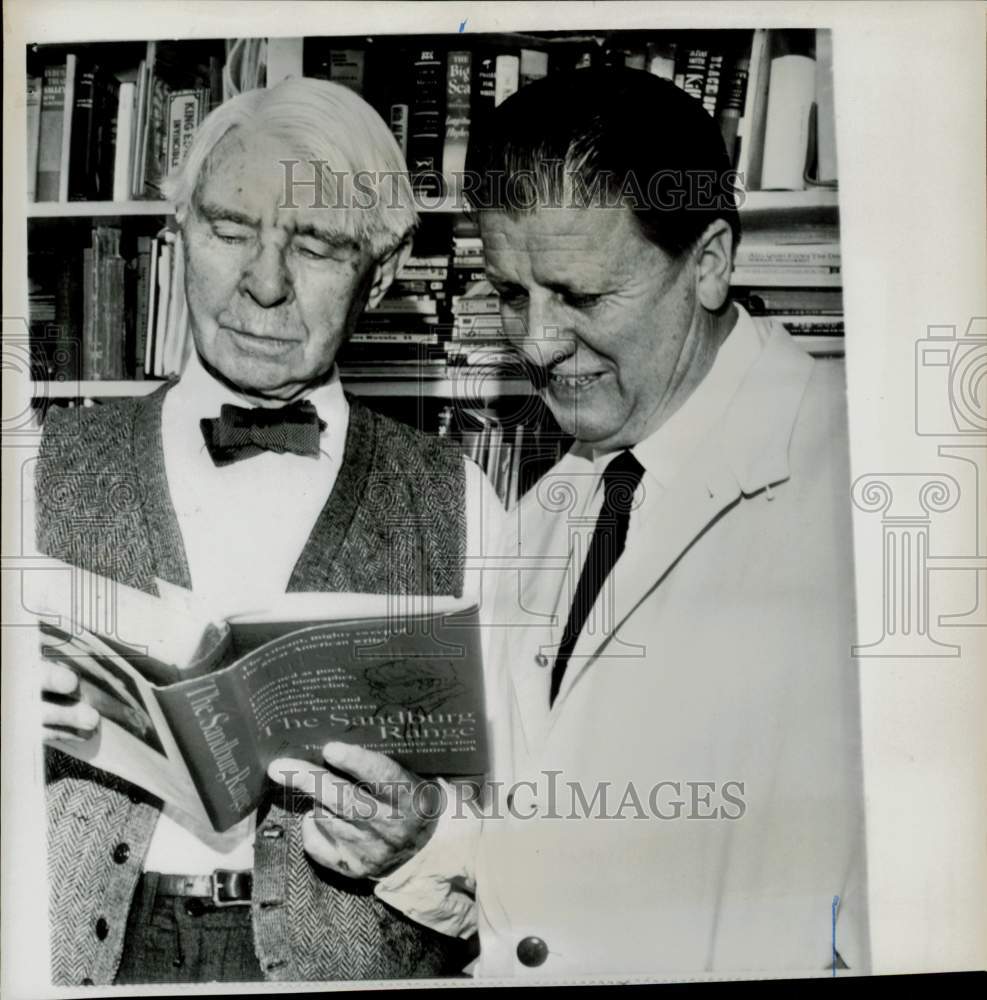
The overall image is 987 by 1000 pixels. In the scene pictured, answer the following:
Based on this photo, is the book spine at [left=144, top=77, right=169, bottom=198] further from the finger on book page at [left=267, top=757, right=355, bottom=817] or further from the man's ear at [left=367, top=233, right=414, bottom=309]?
the finger on book page at [left=267, top=757, right=355, bottom=817]

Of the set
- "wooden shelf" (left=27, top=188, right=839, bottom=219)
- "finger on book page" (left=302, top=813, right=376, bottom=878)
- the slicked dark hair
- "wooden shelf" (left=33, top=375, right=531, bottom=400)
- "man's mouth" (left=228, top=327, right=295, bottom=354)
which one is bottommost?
"finger on book page" (left=302, top=813, right=376, bottom=878)

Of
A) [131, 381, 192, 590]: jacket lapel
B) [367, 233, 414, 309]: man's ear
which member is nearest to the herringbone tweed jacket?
[131, 381, 192, 590]: jacket lapel

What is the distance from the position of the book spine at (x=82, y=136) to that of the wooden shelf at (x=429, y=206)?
3 centimetres

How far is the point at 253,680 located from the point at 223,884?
0.40 meters

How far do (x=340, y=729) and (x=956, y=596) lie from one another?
1.22 metres

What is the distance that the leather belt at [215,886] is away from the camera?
1757mm

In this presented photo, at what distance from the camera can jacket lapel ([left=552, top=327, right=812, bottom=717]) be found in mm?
1766

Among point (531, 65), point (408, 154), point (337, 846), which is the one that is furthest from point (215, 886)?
point (531, 65)

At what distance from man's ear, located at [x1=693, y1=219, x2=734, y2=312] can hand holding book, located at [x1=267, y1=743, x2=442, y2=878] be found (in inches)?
42.1

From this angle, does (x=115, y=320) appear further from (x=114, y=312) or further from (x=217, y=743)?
(x=217, y=743)

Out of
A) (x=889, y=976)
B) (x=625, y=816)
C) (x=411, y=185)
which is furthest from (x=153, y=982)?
(x=411, y=185)

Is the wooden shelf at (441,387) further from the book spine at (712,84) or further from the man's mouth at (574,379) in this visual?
the book spine at (712,84)

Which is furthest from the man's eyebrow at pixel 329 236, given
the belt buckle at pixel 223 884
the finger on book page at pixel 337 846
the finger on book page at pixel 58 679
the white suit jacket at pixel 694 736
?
the belt buckle at pixel 223 884

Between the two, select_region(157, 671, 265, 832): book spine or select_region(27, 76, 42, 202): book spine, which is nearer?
select_region(157, 671, 265, 832): book spine
